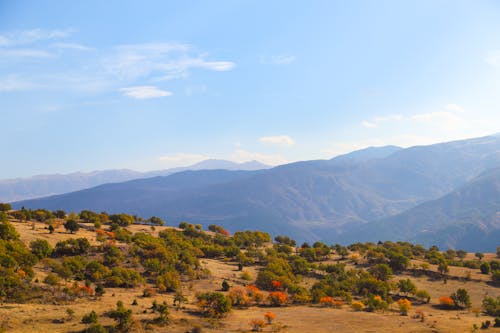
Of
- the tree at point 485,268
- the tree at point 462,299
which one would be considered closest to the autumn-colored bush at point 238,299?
the tree at point 462,299

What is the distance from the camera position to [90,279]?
6134 cm

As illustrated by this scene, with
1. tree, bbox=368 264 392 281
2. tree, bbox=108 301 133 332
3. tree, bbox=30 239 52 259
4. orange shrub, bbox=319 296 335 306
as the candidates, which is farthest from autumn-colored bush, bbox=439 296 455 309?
tree, bbox=30 239 52 259

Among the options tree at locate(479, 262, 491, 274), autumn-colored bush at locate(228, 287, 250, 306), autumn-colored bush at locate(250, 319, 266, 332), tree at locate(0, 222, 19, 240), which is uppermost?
tree at locate(0, 222, 19, 240)

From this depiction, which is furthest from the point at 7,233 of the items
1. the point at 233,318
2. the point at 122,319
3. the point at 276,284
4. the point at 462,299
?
the point at 462,299

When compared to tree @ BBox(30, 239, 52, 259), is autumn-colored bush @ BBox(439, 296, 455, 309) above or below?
below

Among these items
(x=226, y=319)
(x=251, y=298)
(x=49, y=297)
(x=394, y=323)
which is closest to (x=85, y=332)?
(x=49, y=297)

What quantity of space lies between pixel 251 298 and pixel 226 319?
13.7m

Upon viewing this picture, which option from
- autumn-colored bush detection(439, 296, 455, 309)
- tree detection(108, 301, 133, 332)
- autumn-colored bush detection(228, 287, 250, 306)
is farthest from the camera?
autumn-colored bush detection(439, 296, 455, 309)

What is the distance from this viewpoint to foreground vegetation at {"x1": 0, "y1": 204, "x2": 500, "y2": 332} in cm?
4765

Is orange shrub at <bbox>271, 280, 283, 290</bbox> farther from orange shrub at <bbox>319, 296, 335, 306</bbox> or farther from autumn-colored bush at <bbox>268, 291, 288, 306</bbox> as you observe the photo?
orange shrub at <bbox>319, 296, 335, 306</bbox>

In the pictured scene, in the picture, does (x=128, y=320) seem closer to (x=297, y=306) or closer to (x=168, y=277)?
(x=168, y=277)

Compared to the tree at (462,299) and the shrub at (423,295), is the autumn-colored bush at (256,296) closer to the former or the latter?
the shrub at (423,295)

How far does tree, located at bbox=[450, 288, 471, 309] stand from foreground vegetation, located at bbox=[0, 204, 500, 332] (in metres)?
0.18

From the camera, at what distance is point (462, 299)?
2596 inches
